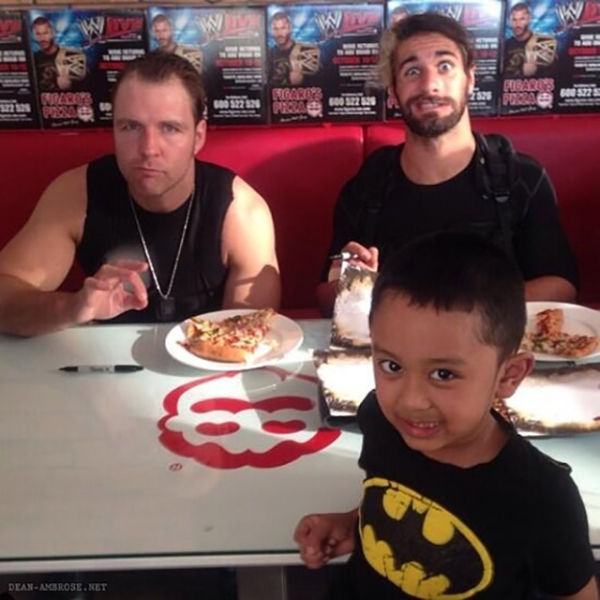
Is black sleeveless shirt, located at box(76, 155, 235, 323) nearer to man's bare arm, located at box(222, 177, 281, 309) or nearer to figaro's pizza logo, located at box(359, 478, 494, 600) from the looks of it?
man's bare arm, located at box(222, 177, 281, 309)

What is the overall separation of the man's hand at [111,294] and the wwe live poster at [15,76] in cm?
109

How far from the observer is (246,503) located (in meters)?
0.97

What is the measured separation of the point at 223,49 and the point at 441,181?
777 mm

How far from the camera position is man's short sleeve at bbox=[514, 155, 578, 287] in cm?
181

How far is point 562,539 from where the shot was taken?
79cm

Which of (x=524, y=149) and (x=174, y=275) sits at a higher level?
(x=524, y=149)

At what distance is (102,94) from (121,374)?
1.24 metres

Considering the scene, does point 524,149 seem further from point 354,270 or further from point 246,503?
point 246,503

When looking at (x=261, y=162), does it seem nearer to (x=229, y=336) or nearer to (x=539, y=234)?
(x=539, y=234)

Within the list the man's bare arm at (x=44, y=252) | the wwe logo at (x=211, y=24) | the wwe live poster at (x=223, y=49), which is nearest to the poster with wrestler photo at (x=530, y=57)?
the wwe live poster at (x=223, y=49)

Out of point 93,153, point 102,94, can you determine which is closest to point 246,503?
point 93,153

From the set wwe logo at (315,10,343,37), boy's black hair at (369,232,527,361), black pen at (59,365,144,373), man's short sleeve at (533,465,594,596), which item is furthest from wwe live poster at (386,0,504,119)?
man's short sleeve at (533,465,594,596)

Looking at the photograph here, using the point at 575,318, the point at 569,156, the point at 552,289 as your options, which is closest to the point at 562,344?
the point at 575,318

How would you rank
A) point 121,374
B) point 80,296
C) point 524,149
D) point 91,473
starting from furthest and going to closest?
1. point 524,149
2. point 80,296
3. point 121,374
4. point 91,473
